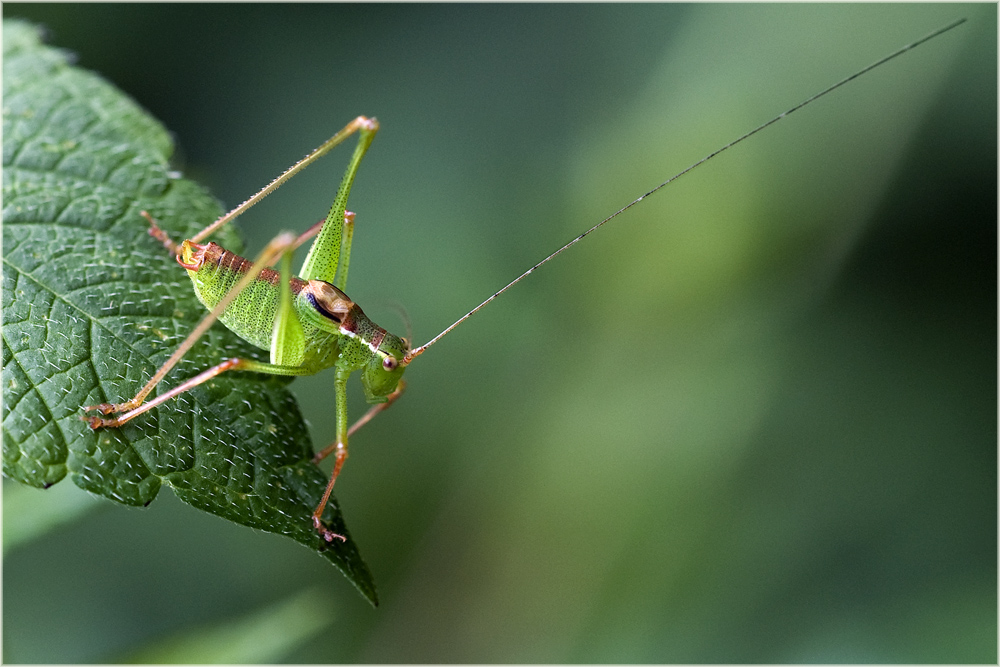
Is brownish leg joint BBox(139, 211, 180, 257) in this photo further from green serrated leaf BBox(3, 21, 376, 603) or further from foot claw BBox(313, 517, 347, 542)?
foot claw BBox(313, 517, 347, 542)

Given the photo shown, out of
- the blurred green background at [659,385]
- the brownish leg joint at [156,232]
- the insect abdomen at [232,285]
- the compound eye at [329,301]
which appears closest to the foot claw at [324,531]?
the insect abdomen at [232,285]

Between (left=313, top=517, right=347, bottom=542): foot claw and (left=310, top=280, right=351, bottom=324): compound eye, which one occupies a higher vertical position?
(left=310, top=280, right=351, bottom=324): compound eye

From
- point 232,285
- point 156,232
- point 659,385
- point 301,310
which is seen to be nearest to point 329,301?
point 301,310

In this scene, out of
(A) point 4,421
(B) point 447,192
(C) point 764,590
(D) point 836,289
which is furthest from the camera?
(B) point 447,192

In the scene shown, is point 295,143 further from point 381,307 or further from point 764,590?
point 764,590

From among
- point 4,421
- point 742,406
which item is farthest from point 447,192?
point 4,421

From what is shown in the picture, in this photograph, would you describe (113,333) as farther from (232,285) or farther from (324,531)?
(324,531)

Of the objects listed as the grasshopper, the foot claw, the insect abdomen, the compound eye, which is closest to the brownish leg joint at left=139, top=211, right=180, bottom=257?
the grasshopper
